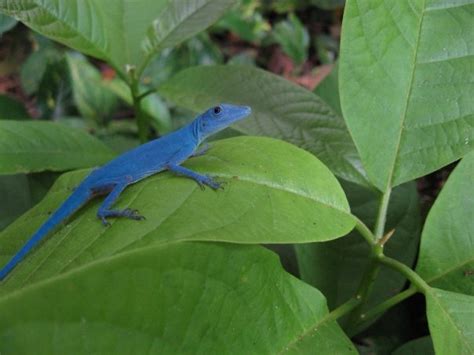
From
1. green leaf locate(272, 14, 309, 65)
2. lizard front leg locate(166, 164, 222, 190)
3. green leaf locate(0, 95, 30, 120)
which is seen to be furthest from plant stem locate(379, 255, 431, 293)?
green leaf locate(272, 14, 309, 65)

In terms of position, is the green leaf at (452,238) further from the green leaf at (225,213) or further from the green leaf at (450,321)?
the green leaf at (225,213)

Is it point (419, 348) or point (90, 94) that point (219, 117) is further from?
point (90, 94)

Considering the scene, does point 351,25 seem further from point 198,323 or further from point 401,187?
point 198,323

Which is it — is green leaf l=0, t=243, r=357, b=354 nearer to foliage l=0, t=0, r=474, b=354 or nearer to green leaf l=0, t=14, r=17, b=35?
foliage l=0, t=0, r=474, b=354

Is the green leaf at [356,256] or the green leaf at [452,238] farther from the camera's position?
the green leaf at [356,256]

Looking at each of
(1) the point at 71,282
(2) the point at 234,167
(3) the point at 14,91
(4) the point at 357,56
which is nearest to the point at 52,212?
(2) the point at 234,167

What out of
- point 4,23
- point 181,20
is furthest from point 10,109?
point 181,20

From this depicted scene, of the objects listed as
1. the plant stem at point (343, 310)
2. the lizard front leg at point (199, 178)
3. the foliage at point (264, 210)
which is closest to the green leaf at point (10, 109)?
the foliage at point (264, 210)
